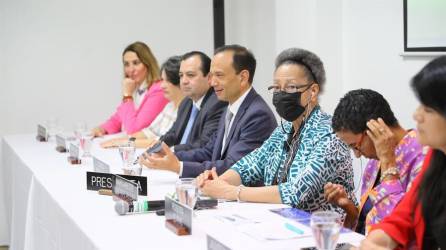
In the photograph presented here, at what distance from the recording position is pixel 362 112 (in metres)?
2.03

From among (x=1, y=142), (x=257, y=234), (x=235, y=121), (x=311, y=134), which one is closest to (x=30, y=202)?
(x=235, y=121)

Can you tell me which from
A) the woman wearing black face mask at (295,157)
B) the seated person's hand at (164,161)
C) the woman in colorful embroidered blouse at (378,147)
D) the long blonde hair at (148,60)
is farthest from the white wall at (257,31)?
the woman in colorful embroidered blouse at (378,147)

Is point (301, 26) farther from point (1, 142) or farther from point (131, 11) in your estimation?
point (1, 142)

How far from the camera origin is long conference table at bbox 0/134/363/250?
1.90 m

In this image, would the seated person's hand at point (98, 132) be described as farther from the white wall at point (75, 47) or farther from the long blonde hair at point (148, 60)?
the white wall at point (75, 47)

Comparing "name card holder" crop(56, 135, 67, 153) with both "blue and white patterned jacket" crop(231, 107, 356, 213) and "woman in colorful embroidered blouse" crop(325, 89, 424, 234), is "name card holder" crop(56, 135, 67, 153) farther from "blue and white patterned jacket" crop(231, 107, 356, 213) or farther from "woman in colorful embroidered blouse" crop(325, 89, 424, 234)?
"woman in colorful embroidered blouse" crop(325, 89, 424, 234)

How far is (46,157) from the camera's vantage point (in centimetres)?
373

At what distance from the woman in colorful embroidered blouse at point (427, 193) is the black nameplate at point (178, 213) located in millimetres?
521

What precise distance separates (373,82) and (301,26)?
2.02 feet

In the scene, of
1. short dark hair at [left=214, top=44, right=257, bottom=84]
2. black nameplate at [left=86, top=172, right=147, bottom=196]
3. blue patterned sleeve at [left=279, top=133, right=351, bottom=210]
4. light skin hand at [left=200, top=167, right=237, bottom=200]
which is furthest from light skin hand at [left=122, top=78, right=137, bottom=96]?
blue patterned sleeve at [left=279, top=133, right=351, bottom=210]

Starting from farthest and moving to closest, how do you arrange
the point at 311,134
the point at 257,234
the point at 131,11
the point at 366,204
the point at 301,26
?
the point at 131,11
the point at 301,26
the point at 311,134
the point at 366,204
the point at 257,234

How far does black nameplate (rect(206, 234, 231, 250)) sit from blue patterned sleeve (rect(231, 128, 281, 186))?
39.2 inches

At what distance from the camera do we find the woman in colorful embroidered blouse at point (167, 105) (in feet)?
14.0

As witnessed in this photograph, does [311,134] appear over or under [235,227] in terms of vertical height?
over
